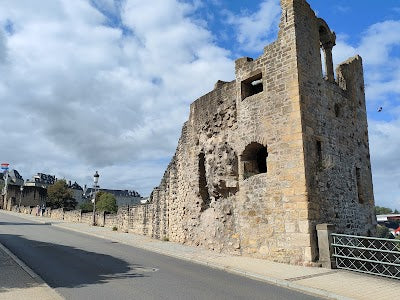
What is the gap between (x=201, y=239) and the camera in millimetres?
15055

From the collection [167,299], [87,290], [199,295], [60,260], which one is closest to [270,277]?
[199,295]

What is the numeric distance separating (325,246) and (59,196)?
62.4 meters

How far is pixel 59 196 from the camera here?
64938 millimetres

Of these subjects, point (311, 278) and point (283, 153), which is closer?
point (311, 278)

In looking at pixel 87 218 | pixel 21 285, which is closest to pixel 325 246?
pixel 21 285

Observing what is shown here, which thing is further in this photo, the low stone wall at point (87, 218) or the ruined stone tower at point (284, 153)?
the low stone wall at point (87, 218)

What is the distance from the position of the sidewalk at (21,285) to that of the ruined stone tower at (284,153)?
22.6ft

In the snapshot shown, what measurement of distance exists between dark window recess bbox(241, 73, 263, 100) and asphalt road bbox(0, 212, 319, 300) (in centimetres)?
664

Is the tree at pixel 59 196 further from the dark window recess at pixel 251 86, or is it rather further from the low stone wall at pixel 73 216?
the dark window recess at pixel 251 86

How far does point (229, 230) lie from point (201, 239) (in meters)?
2.02

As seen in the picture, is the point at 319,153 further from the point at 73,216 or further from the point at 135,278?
the point at 73,216

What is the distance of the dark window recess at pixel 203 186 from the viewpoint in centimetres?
1565

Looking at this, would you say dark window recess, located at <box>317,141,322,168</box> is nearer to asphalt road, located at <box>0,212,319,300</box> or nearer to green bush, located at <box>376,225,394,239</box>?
asphalt road, located at <box>0,212,319,300</box>

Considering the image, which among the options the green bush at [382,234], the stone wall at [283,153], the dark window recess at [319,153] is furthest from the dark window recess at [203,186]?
the green bush at [382,234]
